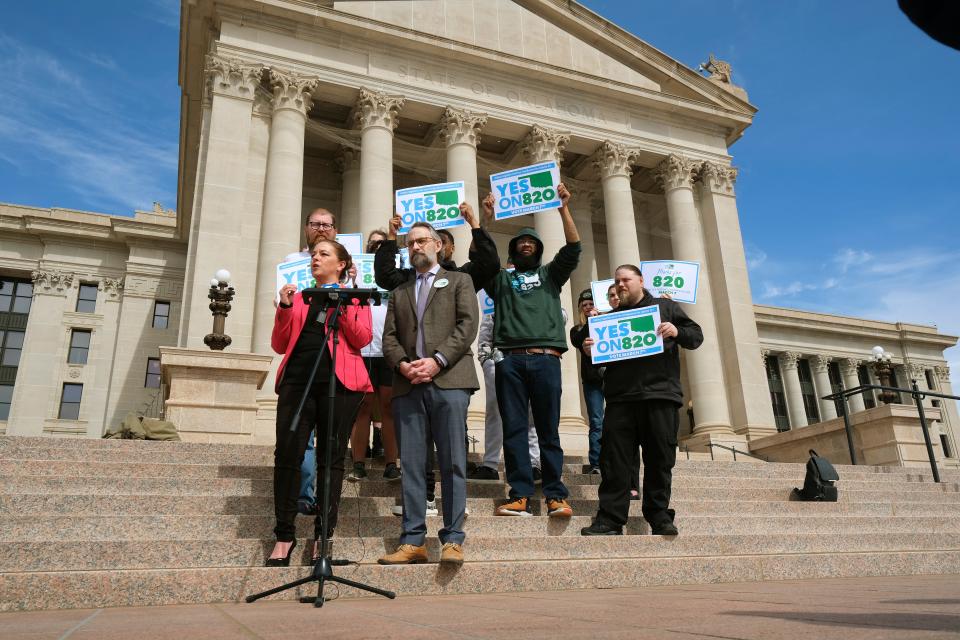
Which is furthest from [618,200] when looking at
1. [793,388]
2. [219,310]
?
[793,388]

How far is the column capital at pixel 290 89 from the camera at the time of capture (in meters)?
20.6

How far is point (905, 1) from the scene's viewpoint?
1.88 meters

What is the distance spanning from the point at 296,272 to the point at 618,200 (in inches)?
743

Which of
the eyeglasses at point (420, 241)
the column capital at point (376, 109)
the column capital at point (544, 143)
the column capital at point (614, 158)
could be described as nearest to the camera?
the eyeglasses at point (420, 241)

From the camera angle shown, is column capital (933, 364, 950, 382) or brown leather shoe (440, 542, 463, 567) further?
column capital (933, 364, 950, 382)

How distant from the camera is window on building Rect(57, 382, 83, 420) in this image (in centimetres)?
3102

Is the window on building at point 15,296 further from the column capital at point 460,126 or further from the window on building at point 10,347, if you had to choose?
the column capital at point 460,126

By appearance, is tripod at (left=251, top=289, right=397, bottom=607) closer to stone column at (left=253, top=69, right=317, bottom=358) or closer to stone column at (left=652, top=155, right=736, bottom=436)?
stone column at (left=253, top=69, right=317, bottom=358)

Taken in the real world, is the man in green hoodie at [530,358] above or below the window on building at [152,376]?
below

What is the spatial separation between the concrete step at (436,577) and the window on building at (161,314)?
29.7 meters

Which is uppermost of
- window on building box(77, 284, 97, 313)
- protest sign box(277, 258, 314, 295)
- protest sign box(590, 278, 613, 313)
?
window on building box(77, 284, 97, 313)

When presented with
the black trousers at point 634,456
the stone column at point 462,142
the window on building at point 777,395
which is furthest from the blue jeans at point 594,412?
the window on building at point 777,395

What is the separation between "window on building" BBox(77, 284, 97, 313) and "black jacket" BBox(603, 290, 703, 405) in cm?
3268

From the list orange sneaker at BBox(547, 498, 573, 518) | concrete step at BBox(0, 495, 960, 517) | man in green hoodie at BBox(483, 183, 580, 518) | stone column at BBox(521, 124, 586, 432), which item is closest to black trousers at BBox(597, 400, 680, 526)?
orange sneaker at BBox(547, 498, 573, 518)
